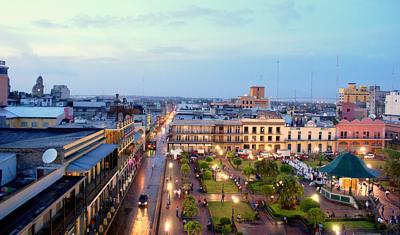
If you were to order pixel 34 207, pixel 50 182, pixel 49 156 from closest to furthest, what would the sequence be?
pixel 34 207
pixel 50 182
pixel 49 156

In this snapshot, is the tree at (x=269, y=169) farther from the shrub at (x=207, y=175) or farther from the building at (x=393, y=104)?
the building at (x=393, y=104)

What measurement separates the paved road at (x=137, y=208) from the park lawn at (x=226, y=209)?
5.57 meters

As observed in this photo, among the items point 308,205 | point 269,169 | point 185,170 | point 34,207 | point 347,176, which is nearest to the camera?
point 34,207

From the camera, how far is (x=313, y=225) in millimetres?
33625

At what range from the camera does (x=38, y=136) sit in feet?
119

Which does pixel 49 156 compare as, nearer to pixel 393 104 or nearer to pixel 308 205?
pixel 308 205

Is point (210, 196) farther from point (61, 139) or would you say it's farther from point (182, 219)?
point (61, 139)

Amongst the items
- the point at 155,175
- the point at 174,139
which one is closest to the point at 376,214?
the point at 155,175

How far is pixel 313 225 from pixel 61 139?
2181 centimetres

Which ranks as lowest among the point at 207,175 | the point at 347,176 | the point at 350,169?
the point at 207,175

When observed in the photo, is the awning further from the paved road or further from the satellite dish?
the paved road

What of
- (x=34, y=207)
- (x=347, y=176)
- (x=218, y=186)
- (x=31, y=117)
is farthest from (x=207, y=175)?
(x=34, y=207)

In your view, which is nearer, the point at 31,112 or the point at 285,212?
the point at 285,212

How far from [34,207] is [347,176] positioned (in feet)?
109
